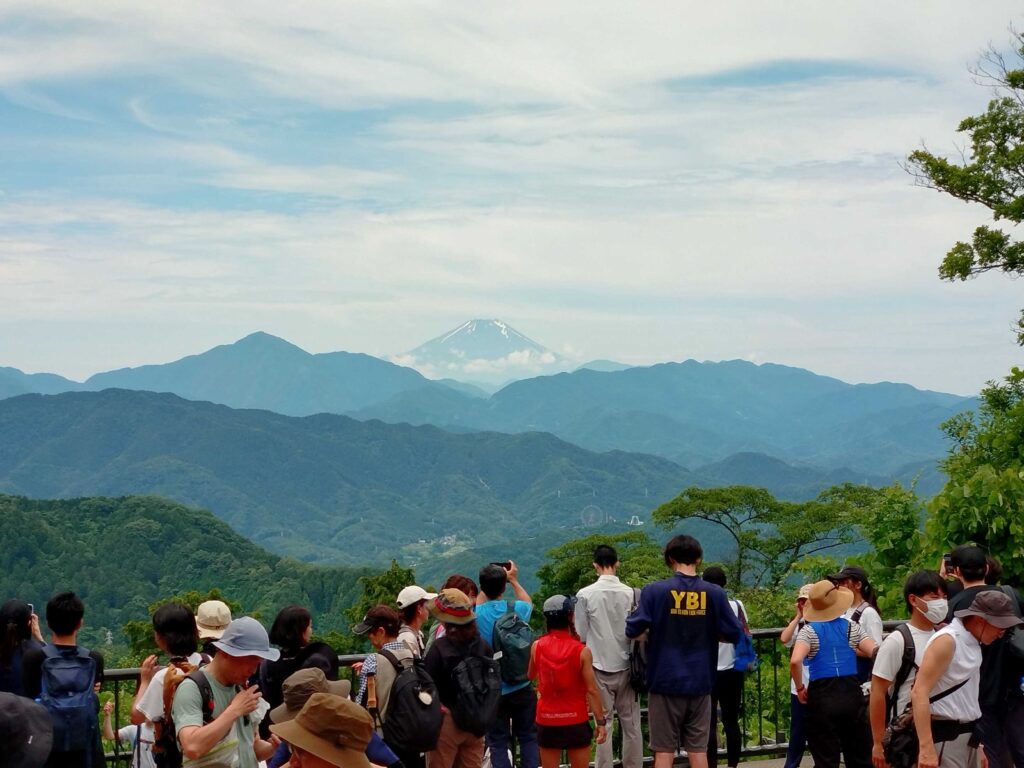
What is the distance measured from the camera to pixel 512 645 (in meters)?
6.53

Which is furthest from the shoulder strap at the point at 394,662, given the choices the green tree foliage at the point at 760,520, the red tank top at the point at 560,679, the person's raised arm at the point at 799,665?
the green tree foliage at the point at 760,520

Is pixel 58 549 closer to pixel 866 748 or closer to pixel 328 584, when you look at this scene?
pixel 328 584

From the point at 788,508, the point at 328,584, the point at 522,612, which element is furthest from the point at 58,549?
the point at 522,612

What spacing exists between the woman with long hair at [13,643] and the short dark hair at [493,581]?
2661mm

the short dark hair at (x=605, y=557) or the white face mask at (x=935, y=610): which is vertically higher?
the short dark hair at (x=605, y=557)

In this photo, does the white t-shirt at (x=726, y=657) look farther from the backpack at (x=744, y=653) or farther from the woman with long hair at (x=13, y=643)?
the woman with long hair at (x=13, y=643)

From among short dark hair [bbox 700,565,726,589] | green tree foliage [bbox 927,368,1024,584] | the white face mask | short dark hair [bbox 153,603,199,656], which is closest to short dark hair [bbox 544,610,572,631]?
short dark hair [bbox 700,565,726,589]

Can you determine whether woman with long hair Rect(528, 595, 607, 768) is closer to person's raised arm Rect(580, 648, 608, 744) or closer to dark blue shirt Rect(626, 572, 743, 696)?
person's raised arm Rect(580, 648, 608, 744)

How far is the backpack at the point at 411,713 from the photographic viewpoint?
539 cm

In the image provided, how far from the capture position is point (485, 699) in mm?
5957

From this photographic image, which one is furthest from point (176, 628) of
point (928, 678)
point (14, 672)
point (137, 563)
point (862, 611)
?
point (137, 563)

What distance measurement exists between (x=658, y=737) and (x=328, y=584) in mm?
104119

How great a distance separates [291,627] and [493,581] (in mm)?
1806

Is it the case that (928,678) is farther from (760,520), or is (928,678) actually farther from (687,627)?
(760,520)
